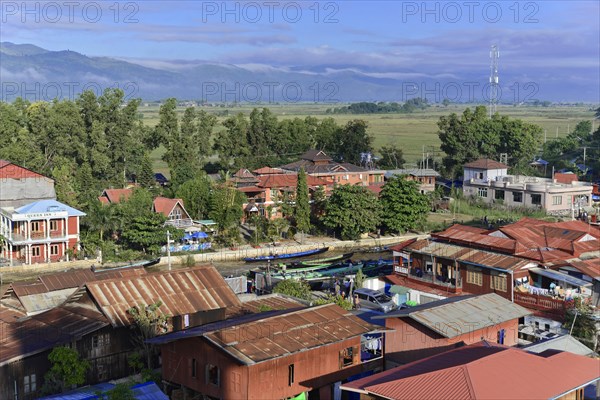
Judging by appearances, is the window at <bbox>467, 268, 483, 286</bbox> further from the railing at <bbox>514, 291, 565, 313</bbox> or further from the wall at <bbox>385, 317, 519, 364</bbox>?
the wall at <bbox>385, 317, 519, 364</bbox>

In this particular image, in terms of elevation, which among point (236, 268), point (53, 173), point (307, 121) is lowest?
point (236, 268)

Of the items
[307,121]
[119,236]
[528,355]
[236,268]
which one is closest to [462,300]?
[528,355]

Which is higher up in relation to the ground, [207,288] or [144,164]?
[144,164]

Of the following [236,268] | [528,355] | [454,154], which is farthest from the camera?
[454,154]

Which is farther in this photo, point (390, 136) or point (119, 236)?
point (390, 136)

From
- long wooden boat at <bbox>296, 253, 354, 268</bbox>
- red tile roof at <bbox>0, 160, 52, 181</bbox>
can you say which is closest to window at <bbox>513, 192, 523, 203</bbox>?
long wooden boat at <bbox>296, 253, 354, 268</bbox>

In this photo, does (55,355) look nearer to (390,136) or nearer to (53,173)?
(53,173)
